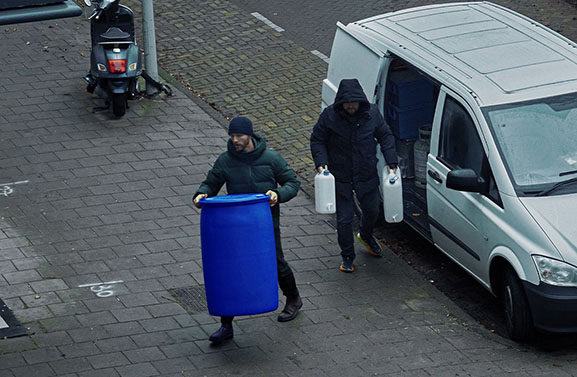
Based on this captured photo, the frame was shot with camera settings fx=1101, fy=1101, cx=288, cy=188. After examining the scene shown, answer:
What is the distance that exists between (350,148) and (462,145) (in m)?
0.96

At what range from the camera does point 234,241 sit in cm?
799


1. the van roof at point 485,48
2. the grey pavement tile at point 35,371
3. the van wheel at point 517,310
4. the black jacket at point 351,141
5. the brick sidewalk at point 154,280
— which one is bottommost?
the brick sidewalk at point 154,280

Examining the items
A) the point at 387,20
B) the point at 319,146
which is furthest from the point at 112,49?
the point at 319,146

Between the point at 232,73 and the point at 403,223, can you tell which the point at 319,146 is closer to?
the point at 403,223

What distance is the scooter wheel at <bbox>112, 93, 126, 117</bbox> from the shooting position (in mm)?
13297

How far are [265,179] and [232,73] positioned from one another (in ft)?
22.2

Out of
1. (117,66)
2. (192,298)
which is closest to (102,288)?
(192,298)

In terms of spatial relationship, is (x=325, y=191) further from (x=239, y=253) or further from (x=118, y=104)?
(x=118, y=104)

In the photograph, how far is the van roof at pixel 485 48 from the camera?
9258mm

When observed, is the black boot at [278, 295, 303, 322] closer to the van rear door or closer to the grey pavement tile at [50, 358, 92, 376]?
the grey pavement tile at [50, 358, 92, 376]

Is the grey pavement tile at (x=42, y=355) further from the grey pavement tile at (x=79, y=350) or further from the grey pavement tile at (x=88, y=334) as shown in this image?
the grey pavement tile at (x=88, y=334)

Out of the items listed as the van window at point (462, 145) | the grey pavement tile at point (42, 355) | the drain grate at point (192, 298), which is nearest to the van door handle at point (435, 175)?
the van window at point (462, 145)

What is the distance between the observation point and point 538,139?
29.5ft

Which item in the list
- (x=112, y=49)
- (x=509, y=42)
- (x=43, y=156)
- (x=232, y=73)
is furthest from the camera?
(x=232, y=73)
